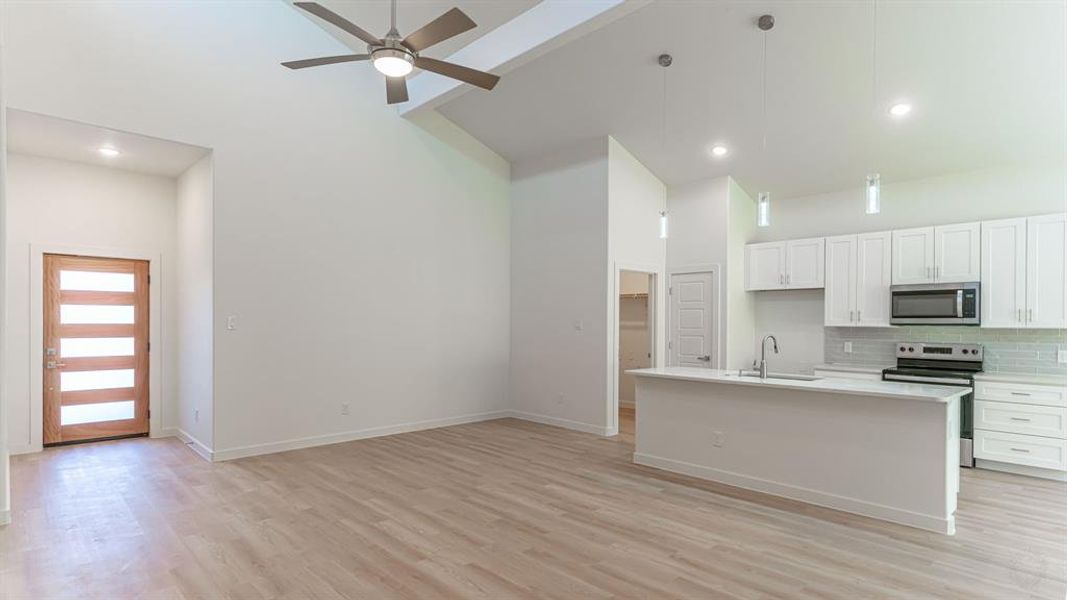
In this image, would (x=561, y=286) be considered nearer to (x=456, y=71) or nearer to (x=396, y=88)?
(x=396, y=88)

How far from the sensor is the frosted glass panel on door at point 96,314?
5793 mm

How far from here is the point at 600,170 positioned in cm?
644

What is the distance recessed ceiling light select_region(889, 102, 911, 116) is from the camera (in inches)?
191

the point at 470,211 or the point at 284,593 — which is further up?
the point at 470,211

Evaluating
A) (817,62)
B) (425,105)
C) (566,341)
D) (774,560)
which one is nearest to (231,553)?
(774,560)

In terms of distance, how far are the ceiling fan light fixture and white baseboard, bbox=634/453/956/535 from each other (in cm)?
376

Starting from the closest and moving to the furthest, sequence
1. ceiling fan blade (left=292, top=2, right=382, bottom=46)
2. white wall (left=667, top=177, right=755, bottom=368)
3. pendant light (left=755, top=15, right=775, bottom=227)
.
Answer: ceiling fan blade (left=292, top=2, right=382, bottom=46)
pendant light (left=755, top=15, right=775, bottom=227)
white wall (left=667, top=177, right=755, bottom=368)

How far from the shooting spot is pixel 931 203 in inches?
229

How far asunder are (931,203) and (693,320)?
2.76 m

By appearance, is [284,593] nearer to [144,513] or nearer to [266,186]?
[144,513]

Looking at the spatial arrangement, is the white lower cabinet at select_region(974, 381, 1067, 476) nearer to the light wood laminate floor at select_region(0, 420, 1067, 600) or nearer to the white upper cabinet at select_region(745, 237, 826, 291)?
the light wood laminate floor at select_region(0, 420, 1067, 600)

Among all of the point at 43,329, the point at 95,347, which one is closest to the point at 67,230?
the point at 43,329

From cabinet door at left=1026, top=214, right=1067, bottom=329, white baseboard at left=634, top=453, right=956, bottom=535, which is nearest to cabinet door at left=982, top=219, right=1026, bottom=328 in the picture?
cabinet door at left=1026, top=214, right=1067, bottom=329

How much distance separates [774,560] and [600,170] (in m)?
4.52
